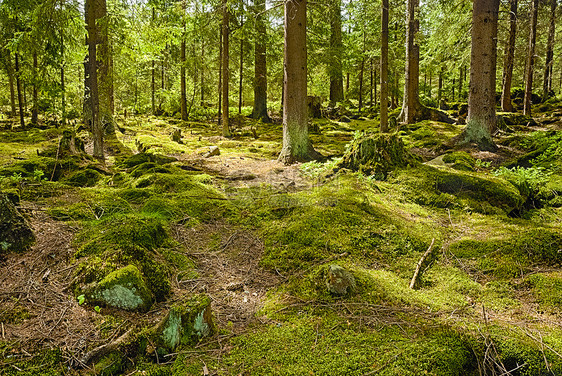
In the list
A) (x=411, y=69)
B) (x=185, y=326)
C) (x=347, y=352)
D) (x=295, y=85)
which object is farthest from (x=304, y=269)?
(x=411, y=69)

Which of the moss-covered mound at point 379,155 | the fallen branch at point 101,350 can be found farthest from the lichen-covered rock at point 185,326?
the moss-covered mound at point 379,155

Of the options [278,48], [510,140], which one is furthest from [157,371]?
[278,48]

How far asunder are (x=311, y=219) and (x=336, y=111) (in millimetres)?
19211

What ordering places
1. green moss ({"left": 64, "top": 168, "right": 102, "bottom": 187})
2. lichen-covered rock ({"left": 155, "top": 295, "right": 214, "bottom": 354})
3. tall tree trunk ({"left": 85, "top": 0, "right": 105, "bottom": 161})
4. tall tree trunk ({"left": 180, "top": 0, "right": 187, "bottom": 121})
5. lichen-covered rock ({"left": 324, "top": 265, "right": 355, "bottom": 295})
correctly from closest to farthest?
lichen-covered rock ({"left": 155, "top": 295, "right": 214, "bottom": 354}) < lichen-covered rock ({"left": 324, "top": 265, "right": 355, "bottom": 295}) < green moss ({"left": 64, "top": 168, "right": 102, "bottom": 187}) < tall tree trunk ({"left": 85, "top": 0, "right": 105, "bottom": 161}) < tall tree trunk ({"left": 180, "top": 0, "right": 187, "bottom": 121})

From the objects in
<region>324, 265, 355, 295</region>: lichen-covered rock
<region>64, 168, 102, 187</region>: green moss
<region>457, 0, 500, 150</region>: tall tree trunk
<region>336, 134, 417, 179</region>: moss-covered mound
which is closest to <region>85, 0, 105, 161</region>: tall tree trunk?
<region>64, 168, 102, 187</region>: green moss

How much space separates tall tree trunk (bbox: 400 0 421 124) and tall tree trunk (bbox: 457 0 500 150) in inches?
148

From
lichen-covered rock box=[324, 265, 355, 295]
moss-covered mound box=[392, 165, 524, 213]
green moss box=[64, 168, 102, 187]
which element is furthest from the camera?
green moss box=[64, 168, 102, 187]

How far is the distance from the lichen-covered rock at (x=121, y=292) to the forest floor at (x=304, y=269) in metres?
0.07

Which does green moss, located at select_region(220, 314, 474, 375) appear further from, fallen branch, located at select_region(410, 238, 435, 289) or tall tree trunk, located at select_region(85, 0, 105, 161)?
tall tree trunk, located at select_region(85, 0, 105, 161)

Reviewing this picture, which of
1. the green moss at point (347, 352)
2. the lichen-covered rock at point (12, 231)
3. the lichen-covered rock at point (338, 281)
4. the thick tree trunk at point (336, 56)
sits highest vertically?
the thick tree trunk at point (336, 56)

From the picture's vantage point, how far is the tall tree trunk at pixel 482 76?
981 centimetres

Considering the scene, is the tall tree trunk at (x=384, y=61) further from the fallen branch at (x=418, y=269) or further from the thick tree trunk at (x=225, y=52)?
the fallen branch at (x=418, y=269)

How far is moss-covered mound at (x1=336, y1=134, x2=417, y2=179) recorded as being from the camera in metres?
6.60

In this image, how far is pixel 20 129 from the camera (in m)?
16.5
